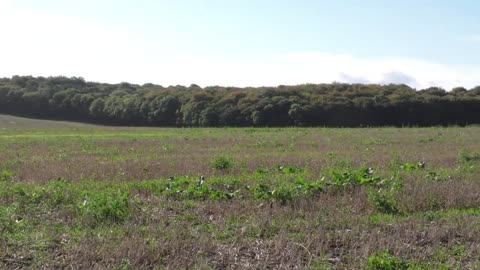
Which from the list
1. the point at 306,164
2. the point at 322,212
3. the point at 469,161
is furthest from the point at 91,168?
the point at 469,161

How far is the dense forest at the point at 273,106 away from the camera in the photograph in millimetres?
63344

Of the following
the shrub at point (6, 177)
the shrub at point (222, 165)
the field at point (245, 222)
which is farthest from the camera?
the shrub at point (222, 165)

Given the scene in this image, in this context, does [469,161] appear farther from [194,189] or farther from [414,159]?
[194,189]

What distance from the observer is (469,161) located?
1758cm

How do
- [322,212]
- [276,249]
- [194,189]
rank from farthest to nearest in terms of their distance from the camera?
[194,189]
[322,212]
[276,249]

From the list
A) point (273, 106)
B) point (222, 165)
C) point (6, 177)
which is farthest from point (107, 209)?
point (273, 106)

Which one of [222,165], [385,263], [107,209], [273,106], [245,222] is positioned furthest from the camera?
[273,106]

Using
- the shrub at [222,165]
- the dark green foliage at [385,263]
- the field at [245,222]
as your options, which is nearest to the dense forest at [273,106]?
the shrub at [222,165]

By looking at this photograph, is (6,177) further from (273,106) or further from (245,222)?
(273,106)

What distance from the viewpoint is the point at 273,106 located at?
63.6m

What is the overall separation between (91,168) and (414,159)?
1006 centimetres

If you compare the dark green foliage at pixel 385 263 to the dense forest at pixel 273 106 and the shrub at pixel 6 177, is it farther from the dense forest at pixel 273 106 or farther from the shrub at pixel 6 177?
the dense forest at pixel 273 106

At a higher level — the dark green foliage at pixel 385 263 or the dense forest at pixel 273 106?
the dense forest at pixel 273 106

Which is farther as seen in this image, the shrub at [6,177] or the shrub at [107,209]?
the shrub at [6,177]
